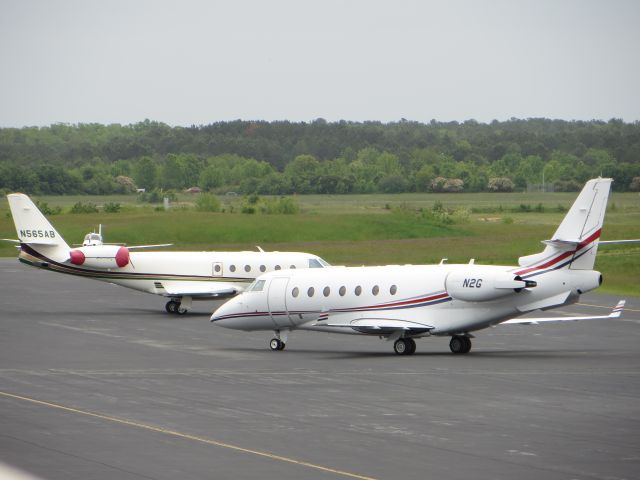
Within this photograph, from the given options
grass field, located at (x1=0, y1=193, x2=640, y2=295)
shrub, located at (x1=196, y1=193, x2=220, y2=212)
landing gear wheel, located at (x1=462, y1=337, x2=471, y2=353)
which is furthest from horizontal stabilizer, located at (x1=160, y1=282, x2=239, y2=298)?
shrub, located at (x1=196, y1=193, x2=220, y2=212)

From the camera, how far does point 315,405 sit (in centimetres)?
2672

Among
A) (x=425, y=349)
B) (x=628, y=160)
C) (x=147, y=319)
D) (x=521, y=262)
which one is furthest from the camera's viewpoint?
(x=628, y=160)

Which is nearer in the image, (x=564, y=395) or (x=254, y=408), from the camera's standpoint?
(x=254, y=408)

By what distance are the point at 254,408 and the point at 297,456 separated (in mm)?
5413

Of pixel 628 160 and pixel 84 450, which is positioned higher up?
pixel 628 160

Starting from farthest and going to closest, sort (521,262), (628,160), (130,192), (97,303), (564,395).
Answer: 1. (130,192)
2. (628,160)
3. (97,303)
4. (521,262)
5. (564,395)

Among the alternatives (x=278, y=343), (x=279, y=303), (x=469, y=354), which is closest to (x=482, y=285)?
(x=469, y=354)

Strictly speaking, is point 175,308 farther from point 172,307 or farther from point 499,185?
point 499,185

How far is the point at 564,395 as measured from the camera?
92.8ft

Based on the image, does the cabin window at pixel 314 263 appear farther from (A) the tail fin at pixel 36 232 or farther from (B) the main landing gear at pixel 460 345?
(B) the main landing gear at pixel 460 345

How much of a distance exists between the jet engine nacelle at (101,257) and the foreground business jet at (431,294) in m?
13.9

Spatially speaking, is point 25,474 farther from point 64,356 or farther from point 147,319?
point 147,319

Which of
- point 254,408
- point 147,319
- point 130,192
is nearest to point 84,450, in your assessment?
A: point 254,408

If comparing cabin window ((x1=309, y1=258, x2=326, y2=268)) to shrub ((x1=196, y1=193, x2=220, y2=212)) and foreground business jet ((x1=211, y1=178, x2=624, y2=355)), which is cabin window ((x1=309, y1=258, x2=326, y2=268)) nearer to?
foreground business jet ((x1=211, y1=178, x2=624, y2=355))
